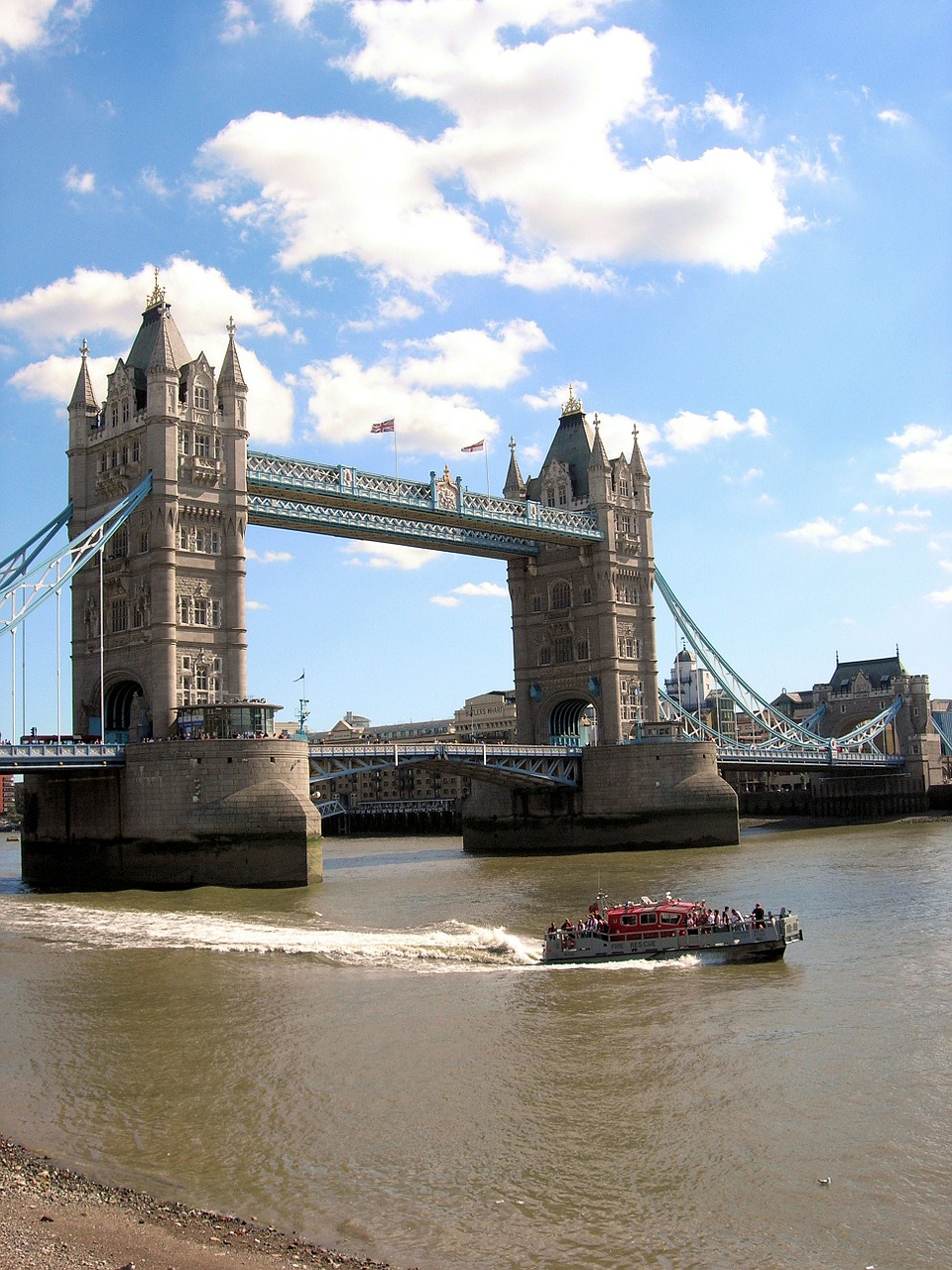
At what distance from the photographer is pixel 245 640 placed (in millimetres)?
60344

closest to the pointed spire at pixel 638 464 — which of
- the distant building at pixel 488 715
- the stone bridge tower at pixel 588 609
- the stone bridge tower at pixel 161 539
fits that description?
the stone bridge tower at pixel 588 609

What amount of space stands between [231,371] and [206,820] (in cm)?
2337

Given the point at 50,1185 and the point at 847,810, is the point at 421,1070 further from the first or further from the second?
the point at 847,810

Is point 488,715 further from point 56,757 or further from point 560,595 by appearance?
point 56,757

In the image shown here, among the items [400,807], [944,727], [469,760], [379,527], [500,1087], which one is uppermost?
[379,527]

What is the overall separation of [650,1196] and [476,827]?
218 feet

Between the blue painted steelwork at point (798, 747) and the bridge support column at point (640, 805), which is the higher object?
the blue painted steelwork at point (798, 747)

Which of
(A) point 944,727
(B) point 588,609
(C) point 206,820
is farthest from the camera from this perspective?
(A) point 944,727

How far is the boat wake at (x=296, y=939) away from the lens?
33.1 metres

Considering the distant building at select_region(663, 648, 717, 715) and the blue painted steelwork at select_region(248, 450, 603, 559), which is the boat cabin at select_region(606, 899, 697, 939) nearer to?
the blue painted steelwork at select_region(248, 450, 603, 559)

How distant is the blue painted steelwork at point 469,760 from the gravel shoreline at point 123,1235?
1663 inches

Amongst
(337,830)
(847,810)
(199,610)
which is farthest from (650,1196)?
(337,830)

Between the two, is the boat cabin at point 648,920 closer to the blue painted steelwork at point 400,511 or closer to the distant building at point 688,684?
the blue painted steelwork at point 400,511

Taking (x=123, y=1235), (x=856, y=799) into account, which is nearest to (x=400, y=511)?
(x=856, y=799)
